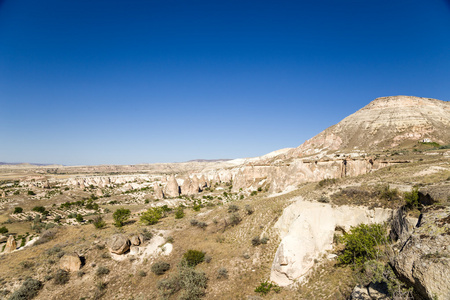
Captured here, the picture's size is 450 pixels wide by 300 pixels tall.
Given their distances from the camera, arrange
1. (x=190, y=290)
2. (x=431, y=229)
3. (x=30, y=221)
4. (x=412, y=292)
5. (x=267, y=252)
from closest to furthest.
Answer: (x=412, y=292), (x=431, y=229), (x=190, y=290), (x=267, y=252), (x=30, y=221)

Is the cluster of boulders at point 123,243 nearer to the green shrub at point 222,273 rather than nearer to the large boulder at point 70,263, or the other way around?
the large boulder at point 70,263

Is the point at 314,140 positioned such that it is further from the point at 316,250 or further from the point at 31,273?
the point at 31,273

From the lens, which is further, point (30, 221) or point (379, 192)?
point (30, 221)

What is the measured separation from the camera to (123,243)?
57.7 ft

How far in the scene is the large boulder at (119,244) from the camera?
1737 cm

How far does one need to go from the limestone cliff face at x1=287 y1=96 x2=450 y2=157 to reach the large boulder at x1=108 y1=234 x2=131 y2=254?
84285 millimetres

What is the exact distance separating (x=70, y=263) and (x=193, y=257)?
9837 mm

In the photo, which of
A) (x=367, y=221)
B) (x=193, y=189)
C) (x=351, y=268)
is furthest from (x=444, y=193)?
(x=193, y=189)

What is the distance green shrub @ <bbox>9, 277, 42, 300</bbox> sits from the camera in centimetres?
1332

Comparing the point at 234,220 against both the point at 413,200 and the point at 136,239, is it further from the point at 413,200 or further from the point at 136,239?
the point at 413,200

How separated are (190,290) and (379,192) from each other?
47.4 feet

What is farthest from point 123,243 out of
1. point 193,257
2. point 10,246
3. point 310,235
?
point 10,246

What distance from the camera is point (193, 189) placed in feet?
209

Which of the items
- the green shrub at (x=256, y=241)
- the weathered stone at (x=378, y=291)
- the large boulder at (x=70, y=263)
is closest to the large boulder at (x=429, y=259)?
the weathered stone at (x=378, y=291)
